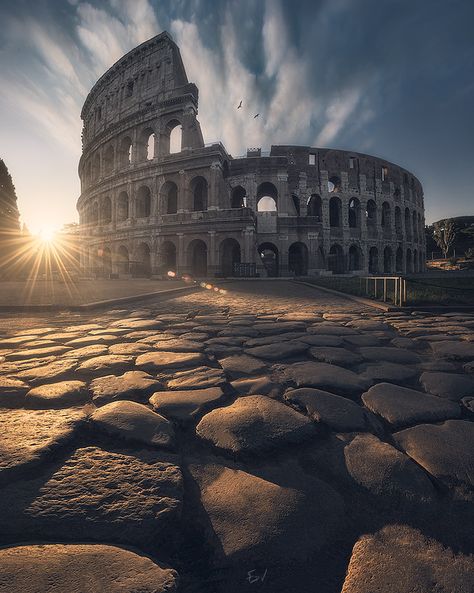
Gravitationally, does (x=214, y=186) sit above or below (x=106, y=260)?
above

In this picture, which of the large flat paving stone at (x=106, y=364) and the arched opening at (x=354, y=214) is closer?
the large flat paving stone at (x=106, y=364)

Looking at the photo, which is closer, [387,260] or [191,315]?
[191,315]

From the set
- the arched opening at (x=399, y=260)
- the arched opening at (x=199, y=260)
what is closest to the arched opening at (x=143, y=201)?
the arched opening at (x=199, y=260)

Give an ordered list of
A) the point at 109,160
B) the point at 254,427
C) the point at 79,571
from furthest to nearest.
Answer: the point at 109,160 → the point at 254,427 → the point at 79,571

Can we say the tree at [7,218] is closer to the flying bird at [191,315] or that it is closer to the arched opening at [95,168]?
the arched opening at [95,168]

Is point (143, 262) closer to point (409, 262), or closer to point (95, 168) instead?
point (95, 168)

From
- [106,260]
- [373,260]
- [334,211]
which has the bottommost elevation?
[373,260]

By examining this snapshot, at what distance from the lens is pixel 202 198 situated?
24172 mm

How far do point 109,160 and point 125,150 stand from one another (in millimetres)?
2593

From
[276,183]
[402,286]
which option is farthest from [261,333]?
[276,183]

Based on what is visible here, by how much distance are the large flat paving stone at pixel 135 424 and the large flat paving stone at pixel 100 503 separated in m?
0.12

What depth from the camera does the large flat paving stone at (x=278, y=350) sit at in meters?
2.35

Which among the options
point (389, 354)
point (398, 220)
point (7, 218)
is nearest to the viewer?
point (389, 354)

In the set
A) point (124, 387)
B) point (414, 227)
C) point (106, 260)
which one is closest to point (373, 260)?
point (414, 227)
